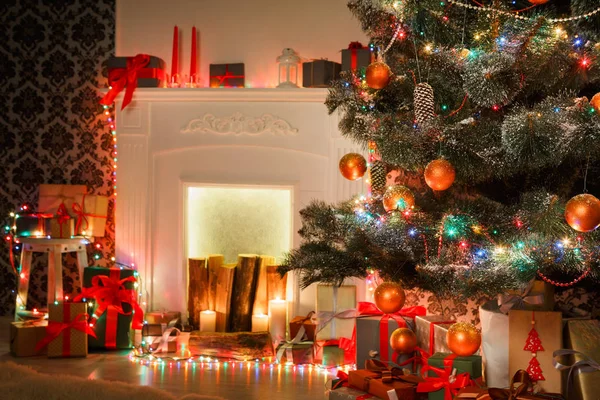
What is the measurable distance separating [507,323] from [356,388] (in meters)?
0.49

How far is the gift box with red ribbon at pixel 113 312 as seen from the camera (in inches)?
129

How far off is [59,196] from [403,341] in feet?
7.09

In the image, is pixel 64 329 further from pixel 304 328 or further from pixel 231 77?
pixel 231 77

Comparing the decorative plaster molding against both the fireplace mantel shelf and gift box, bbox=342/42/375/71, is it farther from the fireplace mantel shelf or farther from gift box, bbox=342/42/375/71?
gift box, bbox=342/42/375/71

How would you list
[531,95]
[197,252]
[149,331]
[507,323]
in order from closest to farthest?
[507,323] < [531,95] < [149,331] < [197,252]

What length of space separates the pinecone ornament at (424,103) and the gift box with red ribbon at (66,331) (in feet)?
6.24

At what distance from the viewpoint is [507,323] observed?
206 cm

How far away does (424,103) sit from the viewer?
2.04 meters

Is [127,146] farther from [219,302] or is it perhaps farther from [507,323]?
[507,323]

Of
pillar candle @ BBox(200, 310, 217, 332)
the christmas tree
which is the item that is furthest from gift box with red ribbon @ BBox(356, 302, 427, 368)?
pillar candle @ BBox(200, 310, 217, 332)

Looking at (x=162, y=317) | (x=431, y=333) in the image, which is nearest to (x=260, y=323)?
(x=162, y=317)

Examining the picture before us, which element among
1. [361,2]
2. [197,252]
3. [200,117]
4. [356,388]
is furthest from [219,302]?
[361,2]

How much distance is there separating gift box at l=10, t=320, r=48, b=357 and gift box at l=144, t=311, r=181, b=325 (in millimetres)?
489

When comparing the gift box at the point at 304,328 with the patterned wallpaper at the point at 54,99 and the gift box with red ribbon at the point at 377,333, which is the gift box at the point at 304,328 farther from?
the patterned wallpaper at the point at 54,99
